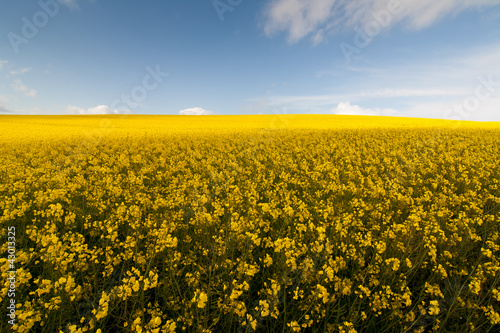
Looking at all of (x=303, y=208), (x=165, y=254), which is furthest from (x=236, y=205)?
(x=165, y=254)

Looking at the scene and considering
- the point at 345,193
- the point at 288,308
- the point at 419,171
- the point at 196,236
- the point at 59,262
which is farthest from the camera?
the point at 419,171

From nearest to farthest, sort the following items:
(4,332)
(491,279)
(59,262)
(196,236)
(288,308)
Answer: (4,332) < (59,262) < (288,308) < (491,279) < (196,236)

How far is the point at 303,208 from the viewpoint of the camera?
4602mm

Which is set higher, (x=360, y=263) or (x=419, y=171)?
(x=419, y=171)

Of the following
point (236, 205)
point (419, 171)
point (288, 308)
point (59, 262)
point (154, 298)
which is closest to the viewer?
point (59, 262)

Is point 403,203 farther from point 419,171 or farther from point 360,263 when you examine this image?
point 419,171

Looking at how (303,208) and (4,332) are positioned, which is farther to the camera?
(303,208)

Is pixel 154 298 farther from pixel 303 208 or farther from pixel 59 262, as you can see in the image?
pixel 303 208

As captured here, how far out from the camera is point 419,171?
8508mm

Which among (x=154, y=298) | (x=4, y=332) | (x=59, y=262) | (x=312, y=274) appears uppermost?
(x=59, y=262)

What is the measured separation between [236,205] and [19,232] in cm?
423

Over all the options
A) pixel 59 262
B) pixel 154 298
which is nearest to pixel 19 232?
pixel 59 262

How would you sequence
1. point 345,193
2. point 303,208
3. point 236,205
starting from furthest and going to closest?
point 345,193 < point 236,205 < point 303,208

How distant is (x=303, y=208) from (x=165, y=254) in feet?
8.90
